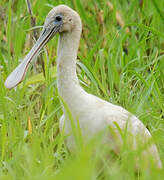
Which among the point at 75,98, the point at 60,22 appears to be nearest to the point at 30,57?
the point at 60,22

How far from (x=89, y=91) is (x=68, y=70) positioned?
2.18 ft

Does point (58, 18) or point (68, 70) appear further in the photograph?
point (58, 18)

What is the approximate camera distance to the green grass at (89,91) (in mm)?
2609

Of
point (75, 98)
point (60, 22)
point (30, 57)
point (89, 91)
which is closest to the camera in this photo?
point (75, 98)

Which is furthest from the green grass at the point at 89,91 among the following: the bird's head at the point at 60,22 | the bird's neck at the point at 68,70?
the bird's head at the point at 60,22

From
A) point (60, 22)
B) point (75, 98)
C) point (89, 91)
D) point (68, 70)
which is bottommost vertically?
point (89, 91)

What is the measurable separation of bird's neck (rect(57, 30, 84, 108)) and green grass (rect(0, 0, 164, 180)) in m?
0.24

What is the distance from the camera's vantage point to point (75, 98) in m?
3.18

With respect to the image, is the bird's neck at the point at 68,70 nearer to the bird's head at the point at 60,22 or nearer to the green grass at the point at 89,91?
the bird's head at the point at 60,22

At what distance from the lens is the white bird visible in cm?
313

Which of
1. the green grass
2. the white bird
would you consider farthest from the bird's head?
the green grass

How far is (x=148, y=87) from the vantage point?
364 centimetres

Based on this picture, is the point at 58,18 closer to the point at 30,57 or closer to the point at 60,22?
the point at 60,22

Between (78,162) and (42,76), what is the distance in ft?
6.85
